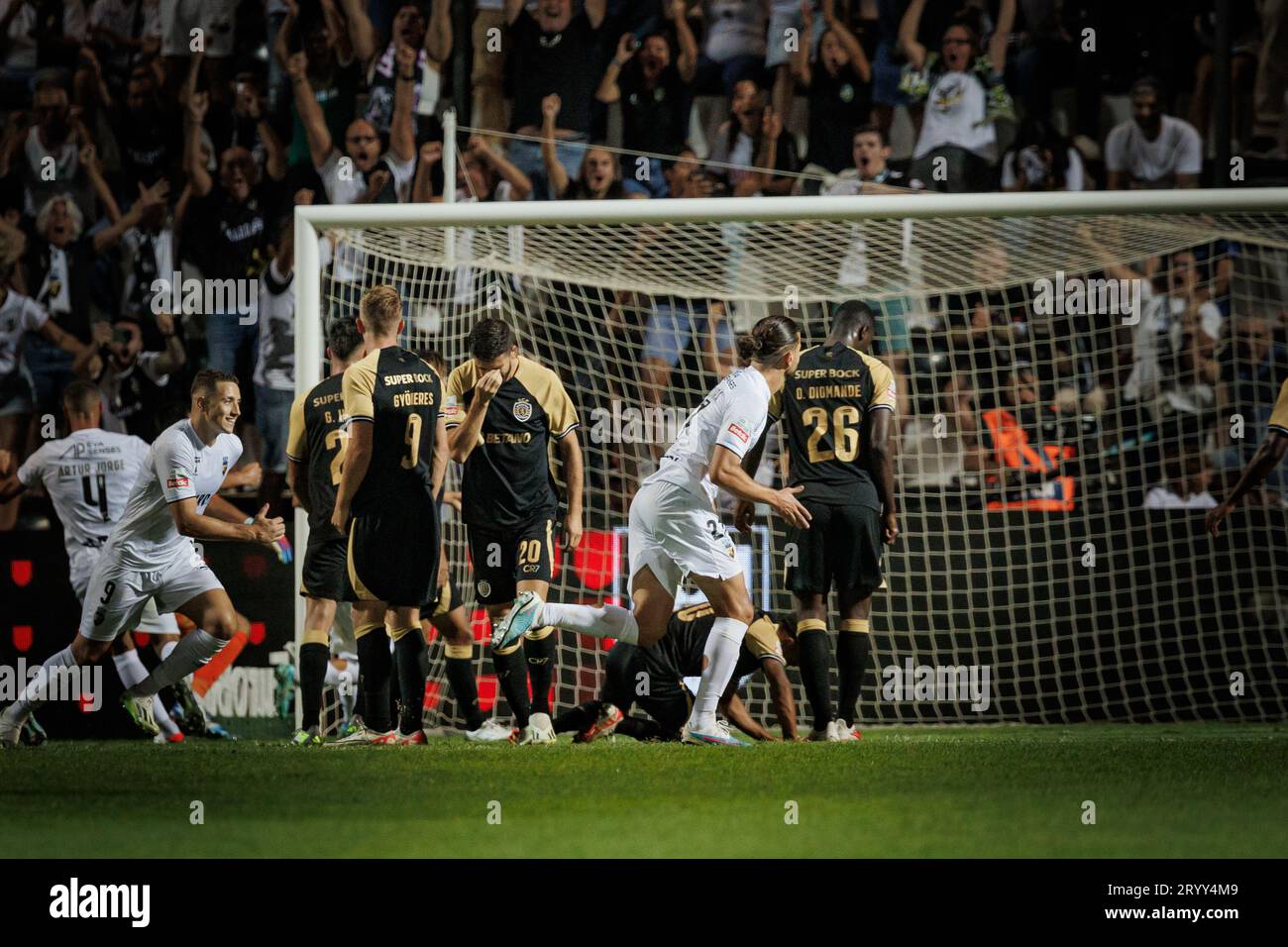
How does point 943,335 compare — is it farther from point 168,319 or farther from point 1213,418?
point 168,319

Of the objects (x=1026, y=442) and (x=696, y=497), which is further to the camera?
(x=1026, y=442)

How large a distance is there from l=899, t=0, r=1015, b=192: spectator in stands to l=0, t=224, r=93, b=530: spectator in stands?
5445mm

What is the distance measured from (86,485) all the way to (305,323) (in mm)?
1799

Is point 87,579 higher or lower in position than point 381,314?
lower

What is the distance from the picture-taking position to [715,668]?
20.0ft

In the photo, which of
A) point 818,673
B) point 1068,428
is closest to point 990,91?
point 1068,428

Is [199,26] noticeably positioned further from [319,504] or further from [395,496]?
[395,496]

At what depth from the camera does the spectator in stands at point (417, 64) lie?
10203 mm

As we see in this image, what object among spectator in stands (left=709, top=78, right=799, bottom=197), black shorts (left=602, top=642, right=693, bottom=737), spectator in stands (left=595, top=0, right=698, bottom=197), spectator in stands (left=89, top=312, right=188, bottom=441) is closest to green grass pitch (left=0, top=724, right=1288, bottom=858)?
black shorts (left=602, top=642, right=693, bottom=737)

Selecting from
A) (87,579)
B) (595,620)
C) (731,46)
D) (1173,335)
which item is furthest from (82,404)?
(1173,335)

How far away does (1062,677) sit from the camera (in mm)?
8250

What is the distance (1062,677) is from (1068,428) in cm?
137

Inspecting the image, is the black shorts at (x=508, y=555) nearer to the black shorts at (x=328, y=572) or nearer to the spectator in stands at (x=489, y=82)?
the black shorts at (x=328, y=572)

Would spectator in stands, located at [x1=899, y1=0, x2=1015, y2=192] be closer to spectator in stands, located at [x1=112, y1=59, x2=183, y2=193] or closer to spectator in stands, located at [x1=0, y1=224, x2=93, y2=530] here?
spectator in stands, located at [x1=112, y1=59, x2=183, y2=193]
